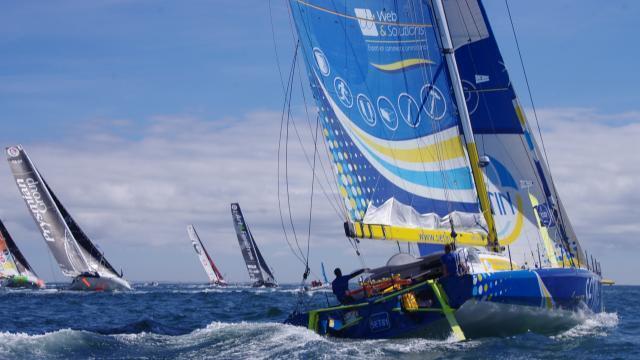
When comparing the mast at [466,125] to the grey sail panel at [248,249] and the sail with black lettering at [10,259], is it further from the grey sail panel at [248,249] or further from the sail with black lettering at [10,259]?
the grey sail panel at [248,249]

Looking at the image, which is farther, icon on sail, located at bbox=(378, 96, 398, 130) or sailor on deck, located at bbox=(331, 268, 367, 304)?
icon on sail, located at bbox=(378, 96, 398, 130)

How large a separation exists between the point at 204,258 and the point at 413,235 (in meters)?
84.6

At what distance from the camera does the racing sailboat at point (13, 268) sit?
7694cm

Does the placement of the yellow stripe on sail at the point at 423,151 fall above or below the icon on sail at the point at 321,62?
below

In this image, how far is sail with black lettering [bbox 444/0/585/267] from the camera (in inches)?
904

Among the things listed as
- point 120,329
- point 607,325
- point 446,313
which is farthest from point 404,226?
point 120,329

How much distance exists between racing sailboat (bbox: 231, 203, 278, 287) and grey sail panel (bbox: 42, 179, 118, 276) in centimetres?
2686

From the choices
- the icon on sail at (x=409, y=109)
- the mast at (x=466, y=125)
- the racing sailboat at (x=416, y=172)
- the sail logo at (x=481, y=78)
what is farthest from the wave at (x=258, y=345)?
the sail logo at (x=481, y=78)

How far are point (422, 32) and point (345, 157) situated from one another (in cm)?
377

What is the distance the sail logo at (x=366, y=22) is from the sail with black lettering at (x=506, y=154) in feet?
12.6

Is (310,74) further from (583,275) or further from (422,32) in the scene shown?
(583,275)

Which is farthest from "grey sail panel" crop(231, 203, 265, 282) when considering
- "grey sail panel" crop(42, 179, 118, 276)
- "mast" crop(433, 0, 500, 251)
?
"mast" crop(433, 0, 500, 251)

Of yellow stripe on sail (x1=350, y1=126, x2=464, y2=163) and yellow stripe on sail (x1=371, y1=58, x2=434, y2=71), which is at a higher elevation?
yellow stripe on sail (x1=371, y1=58, x2=434, y2=71)

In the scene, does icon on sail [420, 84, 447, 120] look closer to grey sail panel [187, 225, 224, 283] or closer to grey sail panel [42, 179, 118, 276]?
grey sail panel [42, 179, 118, 276]
